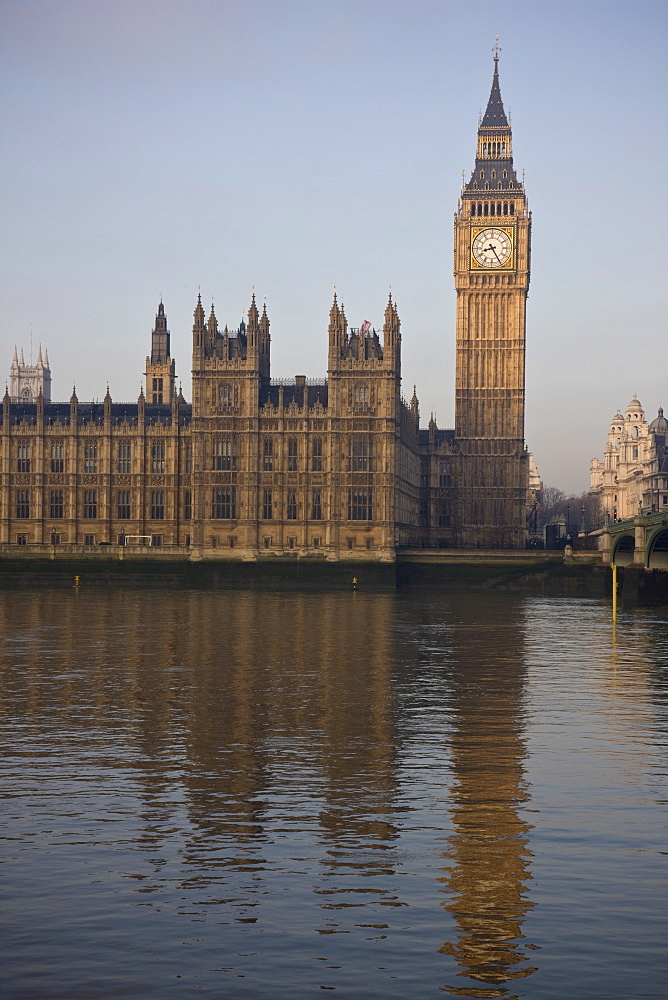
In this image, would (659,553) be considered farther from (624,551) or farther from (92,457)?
(92,457)

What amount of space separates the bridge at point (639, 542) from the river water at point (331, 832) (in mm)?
61572

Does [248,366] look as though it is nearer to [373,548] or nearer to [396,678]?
[373,548]

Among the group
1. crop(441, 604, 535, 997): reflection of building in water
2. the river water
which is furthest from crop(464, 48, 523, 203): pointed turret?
crop(441, 604, 535, 997): reflection of building in water

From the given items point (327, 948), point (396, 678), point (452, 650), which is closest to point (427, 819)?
point (327, 948)

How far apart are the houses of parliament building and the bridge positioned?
77.9 ft

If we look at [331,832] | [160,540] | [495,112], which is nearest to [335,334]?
[160,540]

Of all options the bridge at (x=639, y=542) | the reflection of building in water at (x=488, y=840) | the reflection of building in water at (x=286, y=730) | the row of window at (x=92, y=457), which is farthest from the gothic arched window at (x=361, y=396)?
the reflection of building in water at (x=488, y=840)

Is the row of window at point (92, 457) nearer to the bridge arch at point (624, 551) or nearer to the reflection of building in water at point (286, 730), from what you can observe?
the bridge arch at point (624, 551)

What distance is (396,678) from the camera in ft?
153

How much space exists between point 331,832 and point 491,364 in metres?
150

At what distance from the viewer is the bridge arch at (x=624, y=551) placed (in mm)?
125750

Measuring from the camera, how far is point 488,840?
72.4 ft

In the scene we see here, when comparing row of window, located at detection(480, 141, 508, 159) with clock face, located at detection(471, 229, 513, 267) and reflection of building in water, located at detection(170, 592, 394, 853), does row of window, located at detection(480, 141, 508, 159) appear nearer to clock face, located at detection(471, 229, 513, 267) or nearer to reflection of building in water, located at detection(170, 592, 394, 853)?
clock face, located at detection(471, 229, 513, 267)

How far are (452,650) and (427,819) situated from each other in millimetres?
34055
